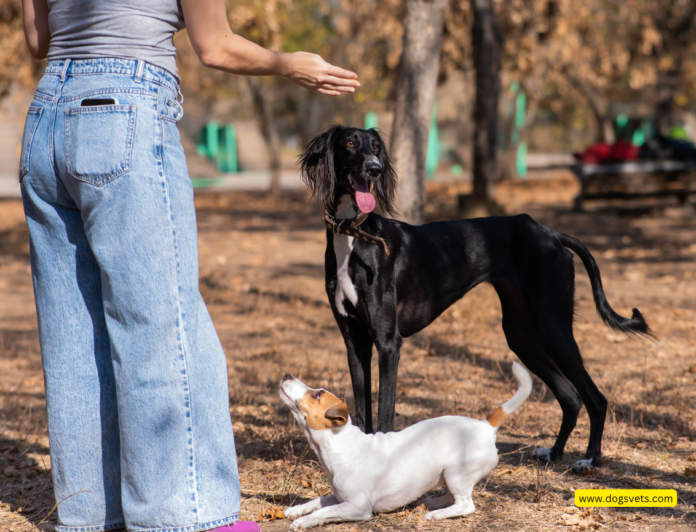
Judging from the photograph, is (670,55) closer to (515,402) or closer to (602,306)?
(602,306)

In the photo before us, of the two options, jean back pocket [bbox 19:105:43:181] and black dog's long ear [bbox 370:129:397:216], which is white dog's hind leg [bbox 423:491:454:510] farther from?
jean back pocket [bbox 19:105:43:181]

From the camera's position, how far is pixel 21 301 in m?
8.56

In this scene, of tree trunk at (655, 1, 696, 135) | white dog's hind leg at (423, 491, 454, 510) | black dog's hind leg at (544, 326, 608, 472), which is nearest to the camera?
white dog's hind leg at (423, 491, 454, 510)

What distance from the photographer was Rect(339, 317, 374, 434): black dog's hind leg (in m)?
3.50

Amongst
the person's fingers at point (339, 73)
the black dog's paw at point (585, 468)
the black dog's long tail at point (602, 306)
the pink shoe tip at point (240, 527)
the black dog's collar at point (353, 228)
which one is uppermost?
the person's fingers at point (339, 73)

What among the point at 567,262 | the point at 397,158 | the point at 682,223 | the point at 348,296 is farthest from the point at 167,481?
the point at 682,223

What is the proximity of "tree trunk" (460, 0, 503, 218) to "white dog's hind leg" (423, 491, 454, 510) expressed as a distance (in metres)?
9.29

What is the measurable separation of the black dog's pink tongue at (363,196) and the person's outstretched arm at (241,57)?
0.61 m

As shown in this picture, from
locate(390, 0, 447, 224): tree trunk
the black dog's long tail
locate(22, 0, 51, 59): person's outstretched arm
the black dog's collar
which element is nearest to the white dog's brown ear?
the black dog's collar

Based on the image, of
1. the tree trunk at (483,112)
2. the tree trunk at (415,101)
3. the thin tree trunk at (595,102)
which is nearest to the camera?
the tree trunk at (415,101)

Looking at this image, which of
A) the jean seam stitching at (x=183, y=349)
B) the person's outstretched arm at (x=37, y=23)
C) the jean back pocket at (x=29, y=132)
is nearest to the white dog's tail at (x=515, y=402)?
the jean seam stitching at (x=183, y=349)

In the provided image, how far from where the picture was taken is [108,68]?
2.42m

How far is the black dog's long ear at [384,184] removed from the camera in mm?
3449

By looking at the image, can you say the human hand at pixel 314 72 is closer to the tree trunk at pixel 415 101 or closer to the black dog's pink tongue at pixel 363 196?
the black dog's pink tongue at pixel 363 196
